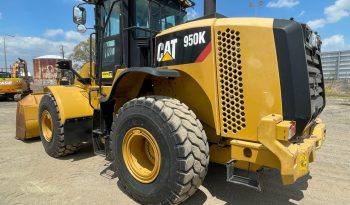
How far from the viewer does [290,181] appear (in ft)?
9.69

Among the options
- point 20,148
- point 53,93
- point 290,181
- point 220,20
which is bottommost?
point 20,148

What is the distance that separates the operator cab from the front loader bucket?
2.38 metres

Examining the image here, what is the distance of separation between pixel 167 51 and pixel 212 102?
94 centimetres

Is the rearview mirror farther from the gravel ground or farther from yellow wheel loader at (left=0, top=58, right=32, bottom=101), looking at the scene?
yellow wheel loader at (left=0, top=58, right=32, bottom=101)

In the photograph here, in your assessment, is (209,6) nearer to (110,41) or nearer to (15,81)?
(110,41)

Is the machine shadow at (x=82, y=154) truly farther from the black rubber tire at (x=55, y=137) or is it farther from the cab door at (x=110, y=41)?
the cab door at (x=110, y=41)

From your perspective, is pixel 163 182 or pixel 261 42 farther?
pixel 163 182

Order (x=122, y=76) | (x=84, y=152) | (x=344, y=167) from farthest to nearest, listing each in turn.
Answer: (x=84, y=152)
(x=344, y=167)
(x=122, y=76)

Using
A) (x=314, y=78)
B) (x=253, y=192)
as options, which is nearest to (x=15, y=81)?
(x=253, y=192)

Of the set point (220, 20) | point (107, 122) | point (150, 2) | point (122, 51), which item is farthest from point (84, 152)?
point (220, 20)

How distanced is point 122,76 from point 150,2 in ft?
4.18

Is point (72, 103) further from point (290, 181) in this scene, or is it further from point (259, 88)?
point (290, 181)

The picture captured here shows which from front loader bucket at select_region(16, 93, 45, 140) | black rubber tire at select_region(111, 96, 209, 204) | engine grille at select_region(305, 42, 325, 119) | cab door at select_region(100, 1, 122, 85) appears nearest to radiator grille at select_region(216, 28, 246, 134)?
black rubber tire at select_region(111, 96, 209, 204)

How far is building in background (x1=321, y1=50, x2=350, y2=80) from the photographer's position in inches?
1169
